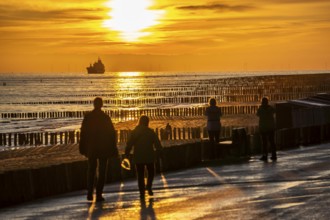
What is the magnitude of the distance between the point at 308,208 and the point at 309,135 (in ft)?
50.5

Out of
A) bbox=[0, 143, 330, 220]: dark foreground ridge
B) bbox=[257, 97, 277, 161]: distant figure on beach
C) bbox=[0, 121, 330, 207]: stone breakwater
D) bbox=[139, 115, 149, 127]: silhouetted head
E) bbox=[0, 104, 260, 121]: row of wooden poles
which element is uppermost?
bbox=[139, 115, 149, 127]: silhouetted head

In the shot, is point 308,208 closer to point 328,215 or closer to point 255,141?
point 328,215

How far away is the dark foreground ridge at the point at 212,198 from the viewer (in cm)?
1323

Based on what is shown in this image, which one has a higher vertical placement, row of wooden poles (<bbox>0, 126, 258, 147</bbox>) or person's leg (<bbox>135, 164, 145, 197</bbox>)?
person's leg (<bbox>135, 164, 145, 197</bbox>)

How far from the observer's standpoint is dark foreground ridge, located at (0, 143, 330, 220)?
13234 mm

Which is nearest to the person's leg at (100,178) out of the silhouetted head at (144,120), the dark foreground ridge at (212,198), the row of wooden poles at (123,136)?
the dark foreground ridge at (212,198)

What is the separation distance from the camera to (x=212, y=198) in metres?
15.0

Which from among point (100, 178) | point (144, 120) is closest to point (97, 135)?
point (100, 178)

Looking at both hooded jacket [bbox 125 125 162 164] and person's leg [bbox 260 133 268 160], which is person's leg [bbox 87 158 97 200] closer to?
hooded jacket [bbox 125 125 162 164]

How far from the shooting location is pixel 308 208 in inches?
524

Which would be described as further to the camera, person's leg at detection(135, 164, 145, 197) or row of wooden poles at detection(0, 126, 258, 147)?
row of wooden poles at detection(0, 126, 258, 147)

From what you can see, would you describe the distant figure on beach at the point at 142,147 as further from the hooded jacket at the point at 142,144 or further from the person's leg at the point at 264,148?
the person's leg at the point at 264,148

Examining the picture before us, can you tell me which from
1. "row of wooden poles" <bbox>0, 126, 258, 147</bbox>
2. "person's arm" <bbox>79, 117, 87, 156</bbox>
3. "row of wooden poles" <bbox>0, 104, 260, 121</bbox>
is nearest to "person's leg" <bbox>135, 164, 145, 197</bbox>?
"person's arm" <bbox>79, 117, 87, 156</bbox>

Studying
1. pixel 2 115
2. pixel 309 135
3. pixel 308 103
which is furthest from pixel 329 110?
pixel 2 115
